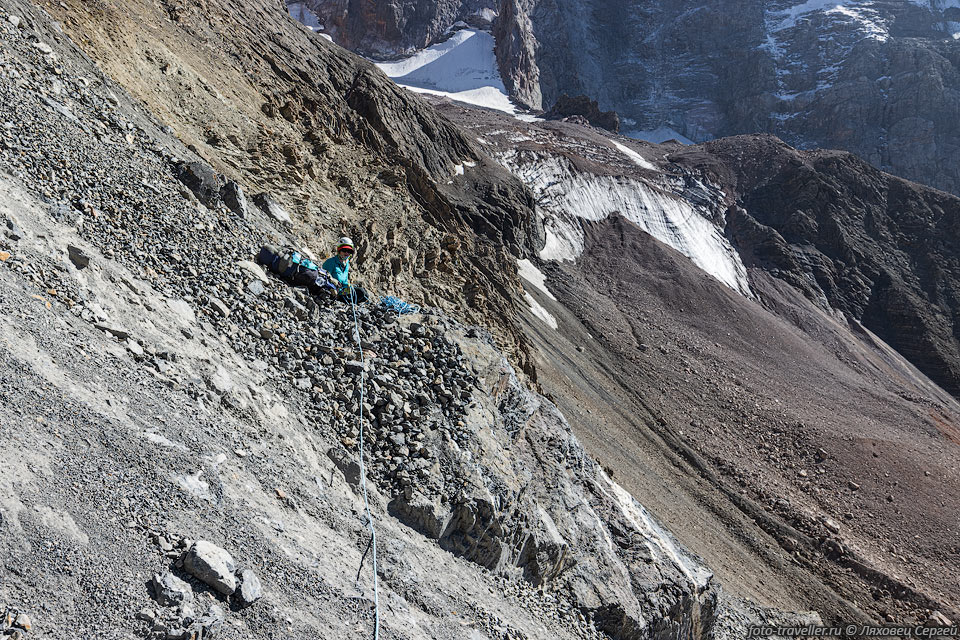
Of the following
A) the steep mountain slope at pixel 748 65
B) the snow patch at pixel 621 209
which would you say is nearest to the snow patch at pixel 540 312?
the snow patch at pixel 621 209

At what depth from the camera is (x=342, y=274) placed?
385 inches

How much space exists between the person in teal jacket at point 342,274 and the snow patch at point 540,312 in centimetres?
2517

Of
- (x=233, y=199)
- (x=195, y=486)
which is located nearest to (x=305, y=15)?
(x=233, y=199)

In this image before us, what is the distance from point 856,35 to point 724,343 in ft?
403

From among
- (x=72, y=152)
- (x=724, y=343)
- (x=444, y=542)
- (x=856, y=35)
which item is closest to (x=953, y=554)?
(x=724, y=343)

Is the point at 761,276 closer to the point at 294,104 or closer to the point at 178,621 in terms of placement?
the point at 294,104

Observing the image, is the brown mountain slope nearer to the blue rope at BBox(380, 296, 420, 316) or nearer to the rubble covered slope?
the rubble covered slope

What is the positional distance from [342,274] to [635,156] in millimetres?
72861

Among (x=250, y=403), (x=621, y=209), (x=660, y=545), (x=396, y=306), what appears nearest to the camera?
(x=250, y=403)

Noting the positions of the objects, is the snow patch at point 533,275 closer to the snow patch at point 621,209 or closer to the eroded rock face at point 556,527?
the snow patch at point 621,209

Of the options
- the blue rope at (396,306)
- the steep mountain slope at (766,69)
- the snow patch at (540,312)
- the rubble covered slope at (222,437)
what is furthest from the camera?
the steep mountain slope at (766,69)

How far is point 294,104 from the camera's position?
773 inches

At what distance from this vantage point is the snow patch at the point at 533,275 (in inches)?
1608

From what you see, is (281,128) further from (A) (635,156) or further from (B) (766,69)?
(B) (766,69)
